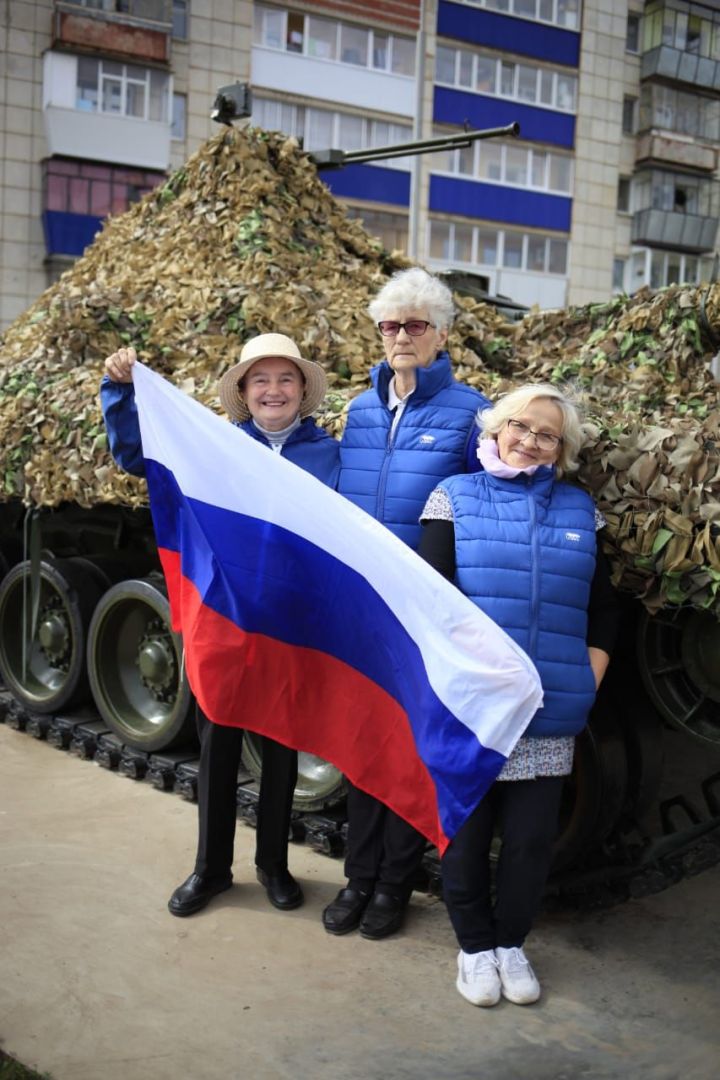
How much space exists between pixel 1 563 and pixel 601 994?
16.5 feet

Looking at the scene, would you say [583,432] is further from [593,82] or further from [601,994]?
[593,82]

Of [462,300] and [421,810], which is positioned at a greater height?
[462,300]

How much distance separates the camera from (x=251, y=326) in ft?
21.8

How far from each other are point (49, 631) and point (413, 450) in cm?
357

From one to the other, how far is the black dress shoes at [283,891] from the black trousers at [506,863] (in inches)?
35.2

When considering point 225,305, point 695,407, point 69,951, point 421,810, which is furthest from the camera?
point 225,305

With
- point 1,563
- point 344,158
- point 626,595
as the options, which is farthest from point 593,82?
point 626,595

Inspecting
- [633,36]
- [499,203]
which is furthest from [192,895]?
[499,203]

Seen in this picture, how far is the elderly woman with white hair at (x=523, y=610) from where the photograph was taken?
3.98 m

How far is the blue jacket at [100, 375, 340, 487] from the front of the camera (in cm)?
460

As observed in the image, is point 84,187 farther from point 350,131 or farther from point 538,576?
point 538,576

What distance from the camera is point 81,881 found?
201 inches

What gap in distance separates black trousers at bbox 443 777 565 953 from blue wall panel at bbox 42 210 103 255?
2255cm

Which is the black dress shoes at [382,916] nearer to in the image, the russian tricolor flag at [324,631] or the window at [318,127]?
the russian tricolor flag at [324,631]
